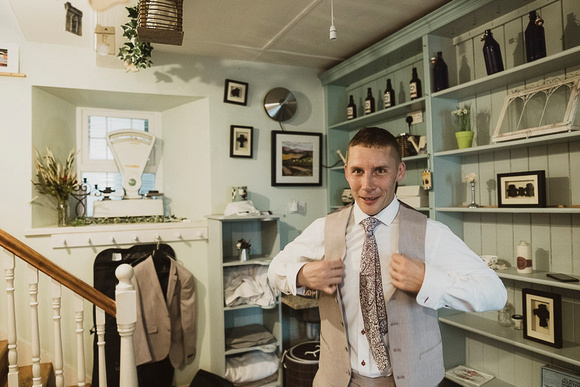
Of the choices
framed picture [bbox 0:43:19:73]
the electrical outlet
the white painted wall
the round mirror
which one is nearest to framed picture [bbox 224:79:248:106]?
the white painted wall

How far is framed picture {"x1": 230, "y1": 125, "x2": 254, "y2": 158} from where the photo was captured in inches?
141

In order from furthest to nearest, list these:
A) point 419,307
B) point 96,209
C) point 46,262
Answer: point 96,209 < point 46,262 < point 419,307

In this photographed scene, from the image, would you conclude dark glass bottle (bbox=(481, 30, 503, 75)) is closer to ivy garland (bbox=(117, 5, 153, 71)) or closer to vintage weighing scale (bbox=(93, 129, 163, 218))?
ivy garland (bbox=(117, 5, 153, 71))

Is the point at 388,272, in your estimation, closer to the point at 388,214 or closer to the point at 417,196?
the point at 388,214

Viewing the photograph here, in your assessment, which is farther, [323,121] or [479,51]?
[323,121]

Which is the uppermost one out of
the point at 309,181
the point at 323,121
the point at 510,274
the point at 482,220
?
the point at 323,121

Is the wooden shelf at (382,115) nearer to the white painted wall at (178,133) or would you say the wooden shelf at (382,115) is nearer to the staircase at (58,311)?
the white painted wall at (178,133)

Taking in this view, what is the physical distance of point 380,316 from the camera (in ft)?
4.58

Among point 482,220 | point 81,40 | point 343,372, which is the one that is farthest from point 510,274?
point 81,40

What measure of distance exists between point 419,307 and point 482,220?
1.58m

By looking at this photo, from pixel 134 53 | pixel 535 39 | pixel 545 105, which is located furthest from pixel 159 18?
pixel 545 105

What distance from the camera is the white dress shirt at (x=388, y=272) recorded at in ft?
3.93

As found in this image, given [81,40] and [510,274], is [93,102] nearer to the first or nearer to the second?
[81,40]

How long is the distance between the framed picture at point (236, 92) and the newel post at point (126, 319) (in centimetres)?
204
